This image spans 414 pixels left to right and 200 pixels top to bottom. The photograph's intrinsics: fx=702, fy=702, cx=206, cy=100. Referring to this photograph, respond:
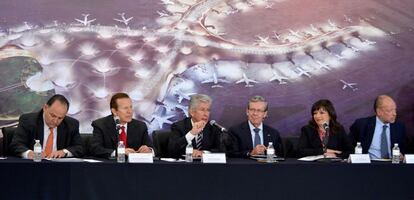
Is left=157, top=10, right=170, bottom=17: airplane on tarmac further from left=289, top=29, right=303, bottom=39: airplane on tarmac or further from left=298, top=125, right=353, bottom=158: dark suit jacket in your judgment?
left=298, top=125, right=353, bottom=158: dark suit jacket

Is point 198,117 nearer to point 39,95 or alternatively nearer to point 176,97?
point 176,97

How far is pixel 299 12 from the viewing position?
630 cm

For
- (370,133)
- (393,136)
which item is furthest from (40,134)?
(393,136)

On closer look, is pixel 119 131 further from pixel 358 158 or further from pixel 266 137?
pixel 358 158

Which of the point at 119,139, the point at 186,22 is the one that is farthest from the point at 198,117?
the point at 186,22

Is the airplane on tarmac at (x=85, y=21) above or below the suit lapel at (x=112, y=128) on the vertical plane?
above

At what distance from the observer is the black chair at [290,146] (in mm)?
5763

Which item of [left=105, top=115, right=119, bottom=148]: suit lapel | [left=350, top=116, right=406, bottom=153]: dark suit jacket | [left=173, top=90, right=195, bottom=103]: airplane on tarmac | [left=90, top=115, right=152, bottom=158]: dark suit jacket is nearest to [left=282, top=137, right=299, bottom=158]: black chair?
[left=350, top=116, right=406, bottom=153]: dark suit jacket

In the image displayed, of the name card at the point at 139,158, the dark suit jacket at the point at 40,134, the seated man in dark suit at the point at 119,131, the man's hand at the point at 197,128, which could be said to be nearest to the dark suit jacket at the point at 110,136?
the seated man in dark suit at the point at 119,131

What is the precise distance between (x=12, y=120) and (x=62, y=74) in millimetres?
566

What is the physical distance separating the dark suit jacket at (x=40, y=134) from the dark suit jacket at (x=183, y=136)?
68 cm

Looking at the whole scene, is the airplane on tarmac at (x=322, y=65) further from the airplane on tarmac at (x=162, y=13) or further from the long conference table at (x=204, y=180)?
the long conference table at (x=204, y=180)

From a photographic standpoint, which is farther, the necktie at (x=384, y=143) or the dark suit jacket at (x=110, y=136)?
the necktie at (x=384, y=143)

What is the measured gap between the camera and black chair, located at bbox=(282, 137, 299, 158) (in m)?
Answer: 5.76
